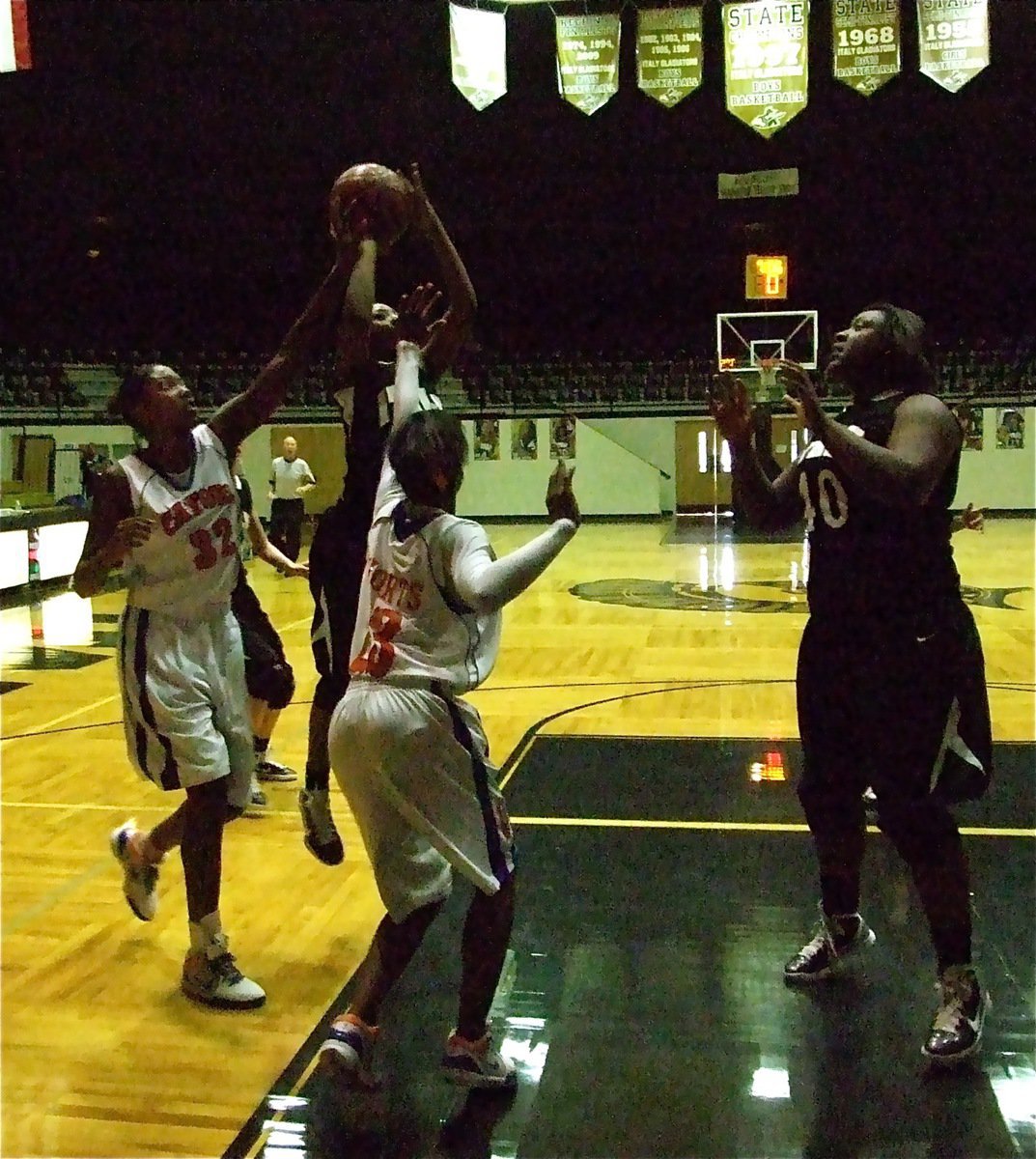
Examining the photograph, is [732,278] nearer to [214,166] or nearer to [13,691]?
[214,166]

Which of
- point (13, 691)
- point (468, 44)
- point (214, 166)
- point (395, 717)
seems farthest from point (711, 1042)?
point (214, 166)

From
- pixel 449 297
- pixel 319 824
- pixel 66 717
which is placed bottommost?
pixel 66 717

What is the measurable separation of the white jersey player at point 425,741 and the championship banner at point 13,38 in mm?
6522

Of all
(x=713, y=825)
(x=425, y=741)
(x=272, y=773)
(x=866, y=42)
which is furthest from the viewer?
(x=866, y=42)

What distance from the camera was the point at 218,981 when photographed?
2.97 m

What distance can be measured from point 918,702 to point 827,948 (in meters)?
0.81

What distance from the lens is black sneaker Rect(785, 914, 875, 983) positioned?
300cm

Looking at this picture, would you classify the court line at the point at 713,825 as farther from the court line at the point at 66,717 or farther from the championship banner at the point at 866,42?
the championship banner at the point at 866,42

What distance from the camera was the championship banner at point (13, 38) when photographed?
741cm

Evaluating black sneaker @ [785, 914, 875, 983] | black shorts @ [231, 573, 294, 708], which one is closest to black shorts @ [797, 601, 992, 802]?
black sneaker @ [785, 914, 875, 983]

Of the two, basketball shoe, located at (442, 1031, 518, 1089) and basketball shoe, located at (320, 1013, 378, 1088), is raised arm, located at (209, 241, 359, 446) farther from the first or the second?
basketball shoe, located at (442, 1031, 518, 1089)

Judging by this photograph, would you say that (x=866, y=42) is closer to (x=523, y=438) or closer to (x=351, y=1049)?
(x=351, y=1049)

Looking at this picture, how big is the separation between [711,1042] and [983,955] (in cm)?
93

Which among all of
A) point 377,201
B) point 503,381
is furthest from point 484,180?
point 377,201
